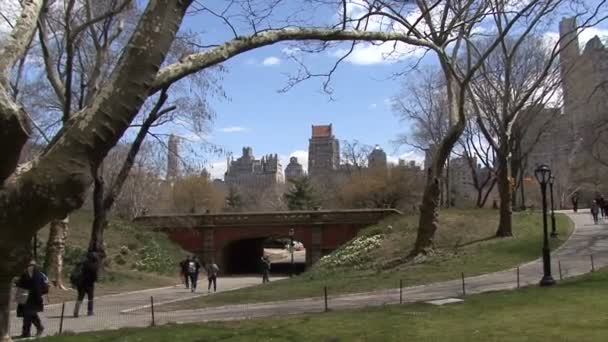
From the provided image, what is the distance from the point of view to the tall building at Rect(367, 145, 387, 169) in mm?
81188

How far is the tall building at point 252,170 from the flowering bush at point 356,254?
12406 centimetres

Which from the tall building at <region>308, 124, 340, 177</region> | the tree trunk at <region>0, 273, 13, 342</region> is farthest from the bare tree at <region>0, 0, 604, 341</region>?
the tall building at <region>308, 124, 340, 177</region>

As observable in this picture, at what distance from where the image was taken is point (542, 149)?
2672 inches

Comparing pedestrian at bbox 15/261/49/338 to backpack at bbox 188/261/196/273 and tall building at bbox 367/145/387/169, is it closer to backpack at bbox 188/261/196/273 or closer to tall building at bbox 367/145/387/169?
backpack at bbox 188/261/196/273

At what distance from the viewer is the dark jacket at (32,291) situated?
13305 mm

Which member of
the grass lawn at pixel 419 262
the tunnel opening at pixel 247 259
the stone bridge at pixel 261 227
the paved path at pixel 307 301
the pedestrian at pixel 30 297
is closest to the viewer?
the pedestrian at pixel 30 297

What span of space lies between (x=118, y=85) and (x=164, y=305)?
17054 mm

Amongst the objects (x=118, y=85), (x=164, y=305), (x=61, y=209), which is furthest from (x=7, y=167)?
(x=164, y=305)

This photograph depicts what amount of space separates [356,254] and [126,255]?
16.5 meters

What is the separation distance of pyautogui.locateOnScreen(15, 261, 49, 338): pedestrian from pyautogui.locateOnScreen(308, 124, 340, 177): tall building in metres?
92.7

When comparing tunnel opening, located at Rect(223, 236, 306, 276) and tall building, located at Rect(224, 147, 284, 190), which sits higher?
tall building, located at Rect(224, 147, 284, 190)

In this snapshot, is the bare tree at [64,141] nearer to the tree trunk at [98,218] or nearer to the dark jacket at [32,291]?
the dark jacket at [32,291]

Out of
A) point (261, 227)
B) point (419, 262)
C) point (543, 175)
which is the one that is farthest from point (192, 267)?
point (261, 227)

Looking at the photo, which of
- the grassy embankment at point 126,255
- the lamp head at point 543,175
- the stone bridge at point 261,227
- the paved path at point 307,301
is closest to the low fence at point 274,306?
the paved path at point 307,301
